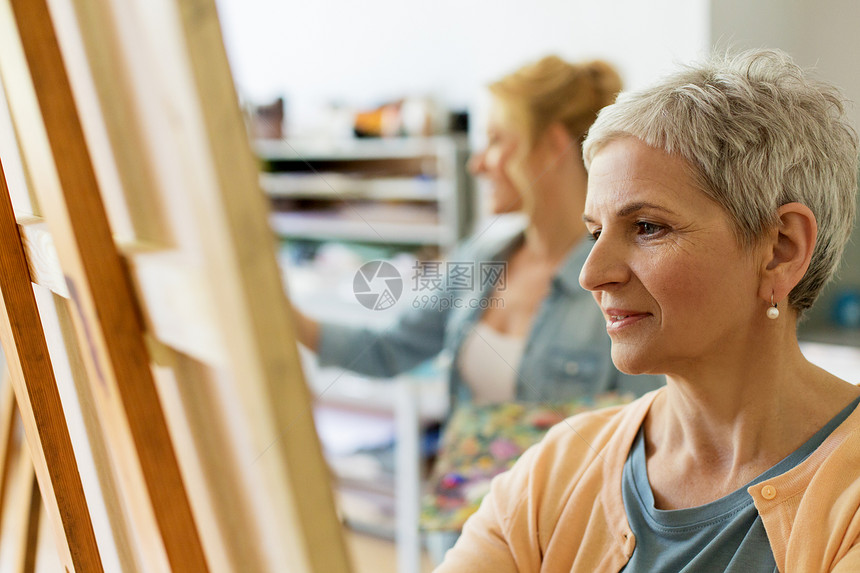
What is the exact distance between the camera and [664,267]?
1.94ft

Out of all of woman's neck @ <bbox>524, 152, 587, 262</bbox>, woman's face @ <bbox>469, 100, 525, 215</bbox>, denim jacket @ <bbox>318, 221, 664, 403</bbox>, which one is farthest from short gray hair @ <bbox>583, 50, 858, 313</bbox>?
woman's face @ <bbox>469, 100, 525, 215</bbox>

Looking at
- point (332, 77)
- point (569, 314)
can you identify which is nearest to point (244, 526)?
point (569, 314)

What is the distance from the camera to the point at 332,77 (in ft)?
11.1

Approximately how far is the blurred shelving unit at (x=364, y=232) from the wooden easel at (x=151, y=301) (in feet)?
4.52

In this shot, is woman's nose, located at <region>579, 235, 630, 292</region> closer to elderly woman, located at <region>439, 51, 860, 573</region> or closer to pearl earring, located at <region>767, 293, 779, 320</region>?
elderly woman, located at <region>439, 51, 860, 573</region>

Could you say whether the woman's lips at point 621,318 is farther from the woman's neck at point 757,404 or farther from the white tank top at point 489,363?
the white tank top at point 489,363

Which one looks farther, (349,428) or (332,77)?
(332,77)

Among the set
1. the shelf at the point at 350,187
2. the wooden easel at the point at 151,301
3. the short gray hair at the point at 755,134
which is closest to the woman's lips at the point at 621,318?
the short gray hair at the point at 755,134

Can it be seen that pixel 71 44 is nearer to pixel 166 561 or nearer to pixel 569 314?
pixel 166 561

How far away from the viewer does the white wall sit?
242 cm

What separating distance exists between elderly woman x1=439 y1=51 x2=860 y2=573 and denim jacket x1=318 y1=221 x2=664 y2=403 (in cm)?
25

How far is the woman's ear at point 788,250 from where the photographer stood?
1.90 feet

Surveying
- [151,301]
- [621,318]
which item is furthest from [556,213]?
[151,301]

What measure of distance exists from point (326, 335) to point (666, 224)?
81cm
